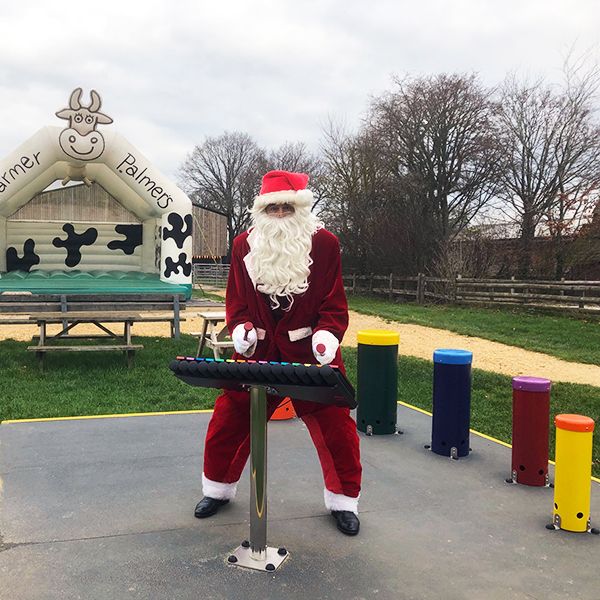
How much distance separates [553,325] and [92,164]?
10.7m

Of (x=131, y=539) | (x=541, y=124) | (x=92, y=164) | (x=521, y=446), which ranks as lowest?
(x=131, y=539)

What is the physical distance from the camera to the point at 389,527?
2.93 meters

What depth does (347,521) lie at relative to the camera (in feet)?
9.46

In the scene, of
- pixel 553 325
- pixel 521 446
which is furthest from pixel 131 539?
pixel 553 325

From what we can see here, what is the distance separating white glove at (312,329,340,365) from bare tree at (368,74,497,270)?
20842 millimetres

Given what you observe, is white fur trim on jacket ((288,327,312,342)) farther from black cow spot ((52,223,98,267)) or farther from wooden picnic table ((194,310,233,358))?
black cow spot ((52,223,98,267))

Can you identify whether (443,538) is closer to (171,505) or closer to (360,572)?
(360,572)

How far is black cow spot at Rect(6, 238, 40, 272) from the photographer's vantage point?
29.4 feet

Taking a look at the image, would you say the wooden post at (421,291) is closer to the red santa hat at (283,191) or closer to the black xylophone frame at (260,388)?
the red santa hat at (283,191)

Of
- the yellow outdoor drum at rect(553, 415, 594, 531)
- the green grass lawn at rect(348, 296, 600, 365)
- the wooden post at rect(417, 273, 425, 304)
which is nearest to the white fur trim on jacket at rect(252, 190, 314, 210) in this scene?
the yellow outdoor drum at rect(553, 415, 594, 531)

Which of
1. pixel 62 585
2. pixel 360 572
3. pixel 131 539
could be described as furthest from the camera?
pixel 131 539

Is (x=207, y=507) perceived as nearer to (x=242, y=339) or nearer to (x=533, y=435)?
(x=242, y=339)

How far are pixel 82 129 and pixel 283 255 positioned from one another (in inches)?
210

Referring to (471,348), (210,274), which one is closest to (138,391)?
(471,348)
